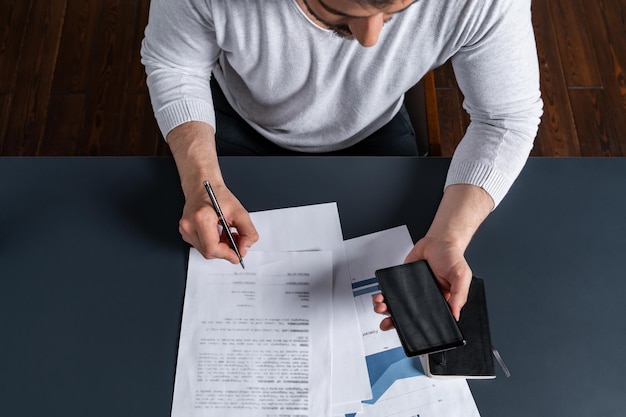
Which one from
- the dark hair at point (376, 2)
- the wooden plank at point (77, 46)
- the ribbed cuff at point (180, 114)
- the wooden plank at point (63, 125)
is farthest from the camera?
the wooden plank at point (77, 46)

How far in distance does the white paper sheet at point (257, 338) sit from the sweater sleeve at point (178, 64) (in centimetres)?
28

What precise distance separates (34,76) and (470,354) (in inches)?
72.5

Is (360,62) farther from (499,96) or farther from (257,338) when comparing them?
(257,338)

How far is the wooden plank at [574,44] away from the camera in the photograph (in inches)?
81.4

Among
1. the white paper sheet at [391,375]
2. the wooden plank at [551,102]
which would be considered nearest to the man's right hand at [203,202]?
the white paper sheet at [391,375]

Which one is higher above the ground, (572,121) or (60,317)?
(572,121)

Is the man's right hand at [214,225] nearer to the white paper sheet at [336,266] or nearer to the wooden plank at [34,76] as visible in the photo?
the white paper sheet at [336,266]

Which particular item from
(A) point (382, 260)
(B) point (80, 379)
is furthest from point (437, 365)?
(B) point (80, 379)

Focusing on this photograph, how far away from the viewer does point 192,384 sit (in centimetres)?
83

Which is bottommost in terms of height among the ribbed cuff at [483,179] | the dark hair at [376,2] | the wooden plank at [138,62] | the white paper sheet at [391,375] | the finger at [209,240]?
the white paper sheet at [391,375]

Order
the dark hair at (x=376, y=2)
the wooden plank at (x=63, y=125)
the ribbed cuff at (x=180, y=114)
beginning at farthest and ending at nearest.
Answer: the wooden plank at (x=63, y=125) < the ribbed cuff at (x=180, y=114) < the dark hair at (x=376, y=2)

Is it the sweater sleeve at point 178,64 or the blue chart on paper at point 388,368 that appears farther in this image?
the sweater sleeve at point 178,64

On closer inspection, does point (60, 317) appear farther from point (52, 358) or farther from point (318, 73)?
point (318, 73)

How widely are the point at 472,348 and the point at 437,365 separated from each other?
6 centimetres
